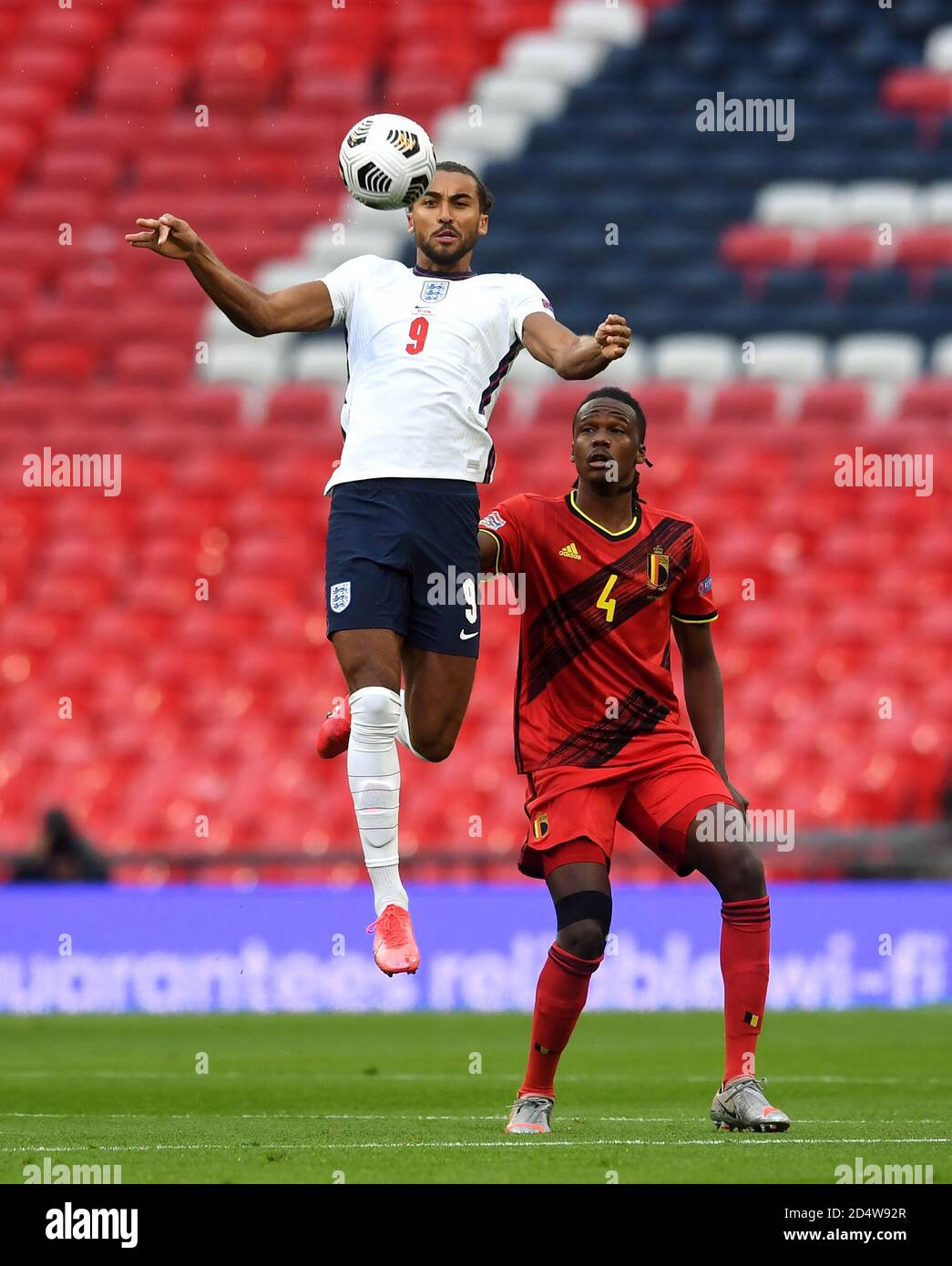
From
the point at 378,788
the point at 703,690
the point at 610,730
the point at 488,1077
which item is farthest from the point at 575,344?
the point at 488,1077

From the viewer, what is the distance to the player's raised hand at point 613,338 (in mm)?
6191

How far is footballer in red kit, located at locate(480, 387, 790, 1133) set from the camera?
6.59m

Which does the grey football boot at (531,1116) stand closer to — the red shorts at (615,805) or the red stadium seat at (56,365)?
the red shorts at (615,805)

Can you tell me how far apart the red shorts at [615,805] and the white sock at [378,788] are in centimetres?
41

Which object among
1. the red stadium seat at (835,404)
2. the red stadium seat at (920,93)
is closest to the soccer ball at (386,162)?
the red stadium seat at (835,404)

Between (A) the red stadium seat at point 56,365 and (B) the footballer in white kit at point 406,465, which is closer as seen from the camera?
(B) the footballer in white kit at point 406,465

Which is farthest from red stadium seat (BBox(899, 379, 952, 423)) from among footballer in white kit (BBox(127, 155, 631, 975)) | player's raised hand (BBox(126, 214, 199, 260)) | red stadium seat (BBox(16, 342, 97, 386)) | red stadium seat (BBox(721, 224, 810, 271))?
player's raised hand (BBox(126, 214, 199, 260))

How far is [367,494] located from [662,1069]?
4.06 metres

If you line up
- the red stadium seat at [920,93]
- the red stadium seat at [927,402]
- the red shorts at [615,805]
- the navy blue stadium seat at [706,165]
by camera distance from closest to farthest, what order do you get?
the red shorts at [615,805] → the red stadium seat at [927,402] → the navy blue stadium seat at [706,165] → the red stadium seat at [920,93]

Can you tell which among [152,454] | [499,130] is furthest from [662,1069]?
[499,130]

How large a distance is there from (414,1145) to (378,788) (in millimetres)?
1190

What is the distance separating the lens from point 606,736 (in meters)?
6.84

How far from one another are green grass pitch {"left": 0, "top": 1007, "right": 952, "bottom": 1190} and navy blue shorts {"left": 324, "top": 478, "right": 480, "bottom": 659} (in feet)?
5.02

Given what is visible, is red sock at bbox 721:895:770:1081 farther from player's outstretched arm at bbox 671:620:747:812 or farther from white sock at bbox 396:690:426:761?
white sock at bbox 396:690:426:761
